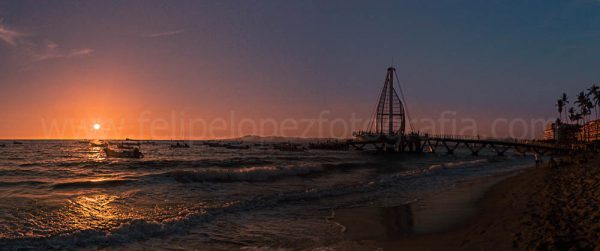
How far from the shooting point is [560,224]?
328 inches

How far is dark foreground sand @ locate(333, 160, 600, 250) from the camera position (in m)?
7.62

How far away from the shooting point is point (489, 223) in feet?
34.0

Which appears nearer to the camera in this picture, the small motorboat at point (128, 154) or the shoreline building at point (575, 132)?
the small motorboat at point (128, 154)

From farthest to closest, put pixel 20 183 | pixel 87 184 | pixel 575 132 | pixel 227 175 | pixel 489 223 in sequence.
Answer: pixel 575 132 < pixel 227 175 < pixel 87 184 < pixel 20 183 < pixel 489 223

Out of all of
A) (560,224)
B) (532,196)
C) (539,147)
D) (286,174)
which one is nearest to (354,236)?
(560,224)

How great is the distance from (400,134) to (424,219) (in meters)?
65.0

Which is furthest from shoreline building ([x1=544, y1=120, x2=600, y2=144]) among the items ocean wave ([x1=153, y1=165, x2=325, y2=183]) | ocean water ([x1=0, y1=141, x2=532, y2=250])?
ocean water ([x1=0, y1=141, x2=532, y2=250])

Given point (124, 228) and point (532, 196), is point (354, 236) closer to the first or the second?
point (124, 228)

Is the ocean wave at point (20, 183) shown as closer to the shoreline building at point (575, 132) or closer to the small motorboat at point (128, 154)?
the small motorboat at point (128, 154)

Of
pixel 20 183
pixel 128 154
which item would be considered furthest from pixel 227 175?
pixel 128 154

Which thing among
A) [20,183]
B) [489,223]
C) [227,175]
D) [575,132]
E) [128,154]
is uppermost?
[575,132]

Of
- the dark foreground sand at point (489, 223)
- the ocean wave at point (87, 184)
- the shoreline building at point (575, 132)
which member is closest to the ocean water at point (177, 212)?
the ocean wave at point (87, 184)

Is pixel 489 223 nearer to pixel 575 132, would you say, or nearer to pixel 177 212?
pixel 177 212

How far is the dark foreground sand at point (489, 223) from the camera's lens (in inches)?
300
